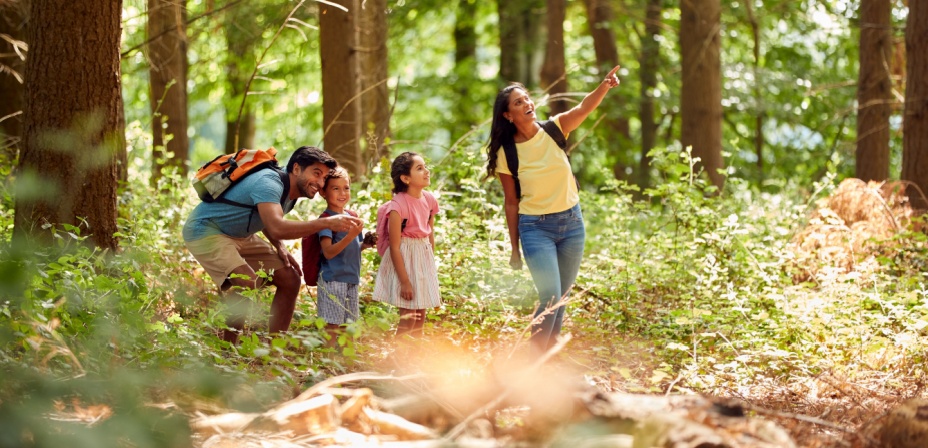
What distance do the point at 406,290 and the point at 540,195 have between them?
1.12 meters

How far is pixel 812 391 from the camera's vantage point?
6.48m

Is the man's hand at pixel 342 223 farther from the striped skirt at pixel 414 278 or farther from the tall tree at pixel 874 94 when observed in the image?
the tall tree at pixel 874 94

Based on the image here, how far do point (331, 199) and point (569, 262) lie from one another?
65.8 inches

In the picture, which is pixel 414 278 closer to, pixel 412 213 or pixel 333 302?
pixel 412 213

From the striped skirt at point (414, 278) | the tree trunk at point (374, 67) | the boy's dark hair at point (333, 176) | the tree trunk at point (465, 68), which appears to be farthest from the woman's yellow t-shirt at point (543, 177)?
the tree trunk at point (465, 68)

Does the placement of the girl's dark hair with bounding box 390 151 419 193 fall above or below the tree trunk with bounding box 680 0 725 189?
below

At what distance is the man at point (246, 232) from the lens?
247 inches

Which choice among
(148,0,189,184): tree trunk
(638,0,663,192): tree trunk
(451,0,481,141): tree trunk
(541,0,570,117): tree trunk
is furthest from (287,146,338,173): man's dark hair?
(451,0,481,141): tree trunk

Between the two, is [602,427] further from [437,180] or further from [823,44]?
[823,44]

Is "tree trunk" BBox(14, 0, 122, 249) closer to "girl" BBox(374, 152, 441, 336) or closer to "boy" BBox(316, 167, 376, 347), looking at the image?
"boy" BBox(316, 167, 376, 347)

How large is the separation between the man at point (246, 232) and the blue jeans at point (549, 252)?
1.42 m

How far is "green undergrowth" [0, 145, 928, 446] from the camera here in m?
4.43

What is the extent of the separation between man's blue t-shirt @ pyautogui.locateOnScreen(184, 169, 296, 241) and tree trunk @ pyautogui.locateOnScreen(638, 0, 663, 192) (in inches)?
563

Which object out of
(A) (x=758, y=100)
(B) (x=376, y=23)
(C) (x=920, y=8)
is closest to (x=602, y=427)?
(C) (x=920, y=8)
